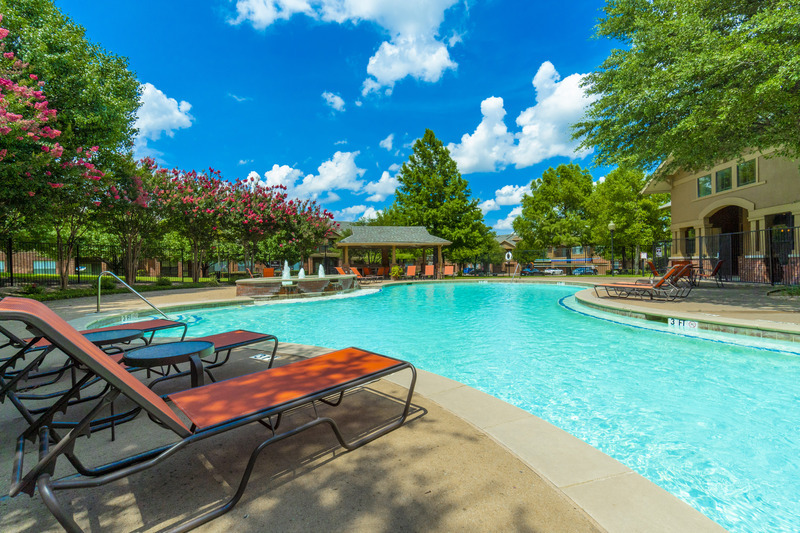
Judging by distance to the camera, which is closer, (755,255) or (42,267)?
(755,255)

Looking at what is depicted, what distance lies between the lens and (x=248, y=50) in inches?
807

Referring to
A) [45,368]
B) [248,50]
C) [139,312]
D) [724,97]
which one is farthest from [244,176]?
[724,97]

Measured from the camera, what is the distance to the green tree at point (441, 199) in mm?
32250

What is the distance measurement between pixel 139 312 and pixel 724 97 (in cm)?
1497

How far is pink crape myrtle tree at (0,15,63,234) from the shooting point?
26.2ft

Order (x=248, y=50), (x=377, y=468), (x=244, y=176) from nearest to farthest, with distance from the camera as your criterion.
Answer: (x=377, y=468) < (x=248, y=50) < (x=244, y=176)

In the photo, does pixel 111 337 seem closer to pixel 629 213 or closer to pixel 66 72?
pixel 66 72

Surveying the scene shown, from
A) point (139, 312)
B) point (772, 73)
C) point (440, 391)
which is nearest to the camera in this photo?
point (440, 391)

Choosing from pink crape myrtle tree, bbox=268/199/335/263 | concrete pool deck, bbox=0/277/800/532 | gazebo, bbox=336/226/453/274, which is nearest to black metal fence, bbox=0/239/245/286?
pink crape myrtle tree, bbox=268/199/335/263

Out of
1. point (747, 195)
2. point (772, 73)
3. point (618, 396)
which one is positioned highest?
point (772, 73)

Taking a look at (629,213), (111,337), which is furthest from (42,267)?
(629,213)

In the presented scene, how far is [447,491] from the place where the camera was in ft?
6.10

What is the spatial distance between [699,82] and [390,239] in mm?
19980

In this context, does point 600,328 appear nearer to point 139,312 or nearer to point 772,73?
point 772,73
